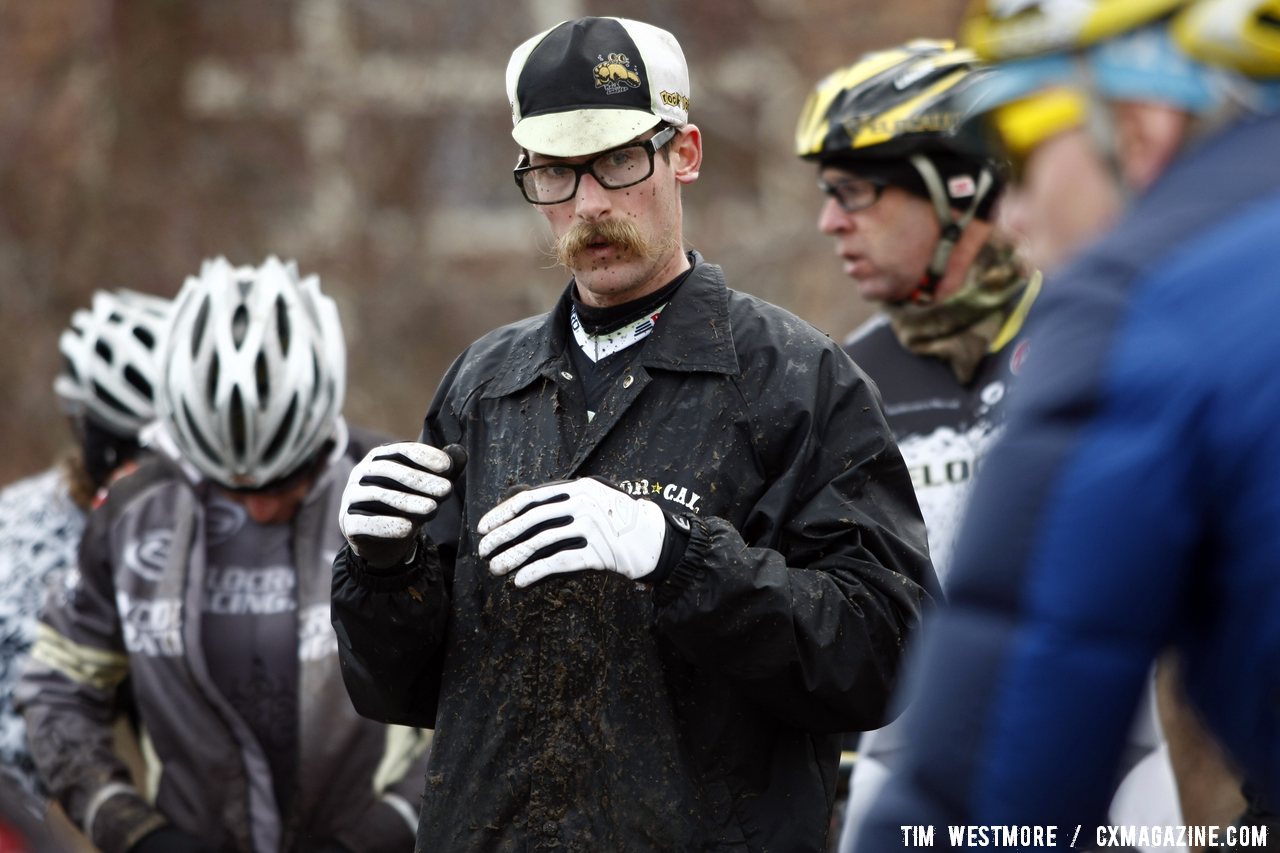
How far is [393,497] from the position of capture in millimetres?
3426

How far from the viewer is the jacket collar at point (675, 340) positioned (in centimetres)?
363

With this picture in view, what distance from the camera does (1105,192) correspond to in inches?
83.5

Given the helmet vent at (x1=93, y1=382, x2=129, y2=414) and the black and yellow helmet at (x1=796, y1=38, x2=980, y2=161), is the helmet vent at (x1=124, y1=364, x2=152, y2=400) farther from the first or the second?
the black and yellow helmet at (x1=796, y1=38, x2=980, y2=161)

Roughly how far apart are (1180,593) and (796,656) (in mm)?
1378

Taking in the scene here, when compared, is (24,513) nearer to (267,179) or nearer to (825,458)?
(825,458)

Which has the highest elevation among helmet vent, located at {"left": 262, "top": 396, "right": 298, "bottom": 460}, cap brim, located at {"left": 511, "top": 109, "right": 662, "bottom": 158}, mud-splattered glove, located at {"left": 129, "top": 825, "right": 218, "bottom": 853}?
cap brim, located at {"left": 511, "top": 109, "right": 662, "bottom": 158}

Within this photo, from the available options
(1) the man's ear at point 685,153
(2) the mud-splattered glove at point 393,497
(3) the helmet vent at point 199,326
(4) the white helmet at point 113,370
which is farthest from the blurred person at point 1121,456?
(4) the white helmet at point 113,370

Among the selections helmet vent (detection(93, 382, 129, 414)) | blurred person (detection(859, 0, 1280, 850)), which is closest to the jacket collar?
blurred person (detection(859, 0, 1280, 850))

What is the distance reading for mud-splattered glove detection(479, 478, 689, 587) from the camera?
3184mm

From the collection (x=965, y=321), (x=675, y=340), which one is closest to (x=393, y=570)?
(x=675, y=340)

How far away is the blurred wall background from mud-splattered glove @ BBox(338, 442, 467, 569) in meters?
11.0

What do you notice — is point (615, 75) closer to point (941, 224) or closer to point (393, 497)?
point (393, 497)

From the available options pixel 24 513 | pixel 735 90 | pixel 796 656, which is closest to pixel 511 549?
pixel 796 656

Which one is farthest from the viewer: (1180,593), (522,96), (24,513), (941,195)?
(24,513)
